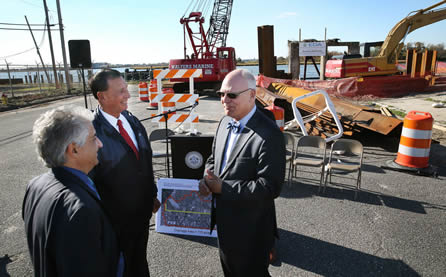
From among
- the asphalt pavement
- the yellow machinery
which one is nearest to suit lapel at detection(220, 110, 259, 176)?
the asphalt pavement

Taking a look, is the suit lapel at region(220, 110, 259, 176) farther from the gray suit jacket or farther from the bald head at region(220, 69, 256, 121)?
the bald head at region(220, 69, 256, 121)

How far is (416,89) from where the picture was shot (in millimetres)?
15844

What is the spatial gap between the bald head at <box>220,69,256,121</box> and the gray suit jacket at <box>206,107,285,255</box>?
105 millimetres

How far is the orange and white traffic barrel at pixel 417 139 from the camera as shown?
17.6 feet

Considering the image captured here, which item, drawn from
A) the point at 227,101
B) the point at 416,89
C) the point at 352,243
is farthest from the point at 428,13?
Answer: the point at 227,101

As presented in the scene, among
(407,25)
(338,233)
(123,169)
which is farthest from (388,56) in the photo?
(123,169)

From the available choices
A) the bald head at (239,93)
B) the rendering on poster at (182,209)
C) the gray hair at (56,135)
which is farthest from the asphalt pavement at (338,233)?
the gray hair at (56,135)

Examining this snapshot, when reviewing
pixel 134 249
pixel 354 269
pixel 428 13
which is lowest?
pixel 354 269

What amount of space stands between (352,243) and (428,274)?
2.51ft

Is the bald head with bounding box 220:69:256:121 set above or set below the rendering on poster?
above

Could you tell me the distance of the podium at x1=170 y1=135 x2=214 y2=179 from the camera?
12.2 feet

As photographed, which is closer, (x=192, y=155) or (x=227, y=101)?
(x=227, y=101)

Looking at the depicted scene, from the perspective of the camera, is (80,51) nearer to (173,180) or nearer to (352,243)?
(173,180)

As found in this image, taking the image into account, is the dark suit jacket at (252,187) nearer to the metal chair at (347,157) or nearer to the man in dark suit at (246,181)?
the man in dark suit at (246,181)
